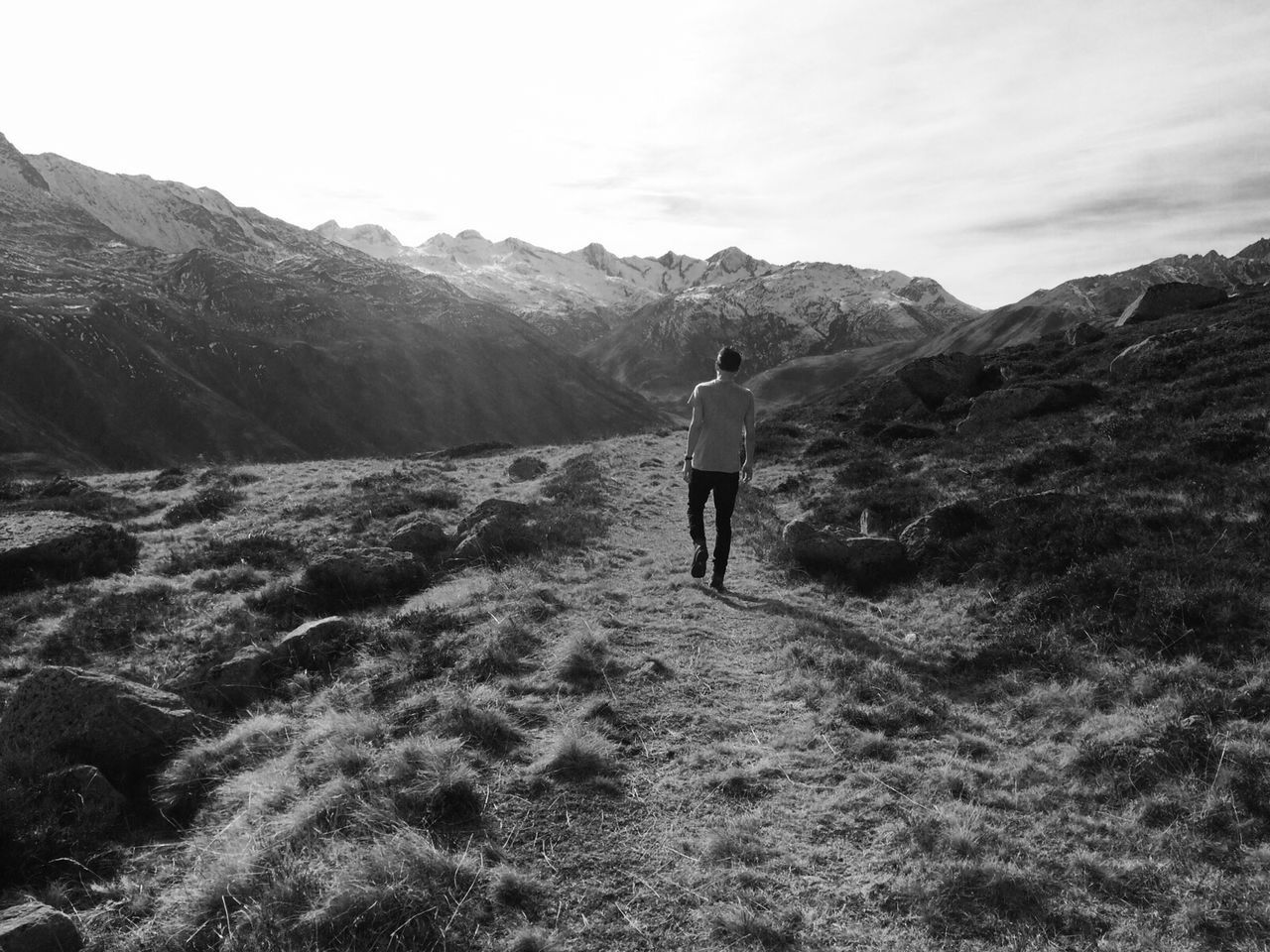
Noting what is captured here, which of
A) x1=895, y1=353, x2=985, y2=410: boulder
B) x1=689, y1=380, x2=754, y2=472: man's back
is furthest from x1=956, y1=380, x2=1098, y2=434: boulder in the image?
x1=689, y1=380, x2=754, y2=472: man's back

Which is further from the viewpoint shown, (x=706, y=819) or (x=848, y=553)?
(x=848, y=553)

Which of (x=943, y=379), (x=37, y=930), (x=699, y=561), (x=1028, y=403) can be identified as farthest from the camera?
(x=943, y=379)

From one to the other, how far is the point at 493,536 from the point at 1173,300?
1774 inches

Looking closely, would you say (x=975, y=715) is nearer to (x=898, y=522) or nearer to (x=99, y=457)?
(x=898, y=522)

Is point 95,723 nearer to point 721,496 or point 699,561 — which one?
point 699,561

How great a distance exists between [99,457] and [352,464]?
387ft

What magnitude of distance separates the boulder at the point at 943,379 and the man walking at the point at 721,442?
70.4 ft

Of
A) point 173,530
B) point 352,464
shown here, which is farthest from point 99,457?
point 173,530

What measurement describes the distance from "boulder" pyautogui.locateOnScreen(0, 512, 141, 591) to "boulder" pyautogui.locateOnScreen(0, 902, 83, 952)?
11473 millimetres

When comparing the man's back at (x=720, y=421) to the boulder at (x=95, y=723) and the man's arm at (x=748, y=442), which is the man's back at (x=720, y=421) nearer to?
the man's arm at (x=748, y=442)

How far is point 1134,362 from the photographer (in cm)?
2291

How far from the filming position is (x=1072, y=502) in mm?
10234

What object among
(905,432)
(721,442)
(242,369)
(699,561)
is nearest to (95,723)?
(699,561)

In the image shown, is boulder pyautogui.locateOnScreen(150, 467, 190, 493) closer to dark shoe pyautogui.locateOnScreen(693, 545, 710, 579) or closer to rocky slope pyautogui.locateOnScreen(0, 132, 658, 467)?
dark shoe pyautogui.locateOnScreen(693, 545, 710, 579)
